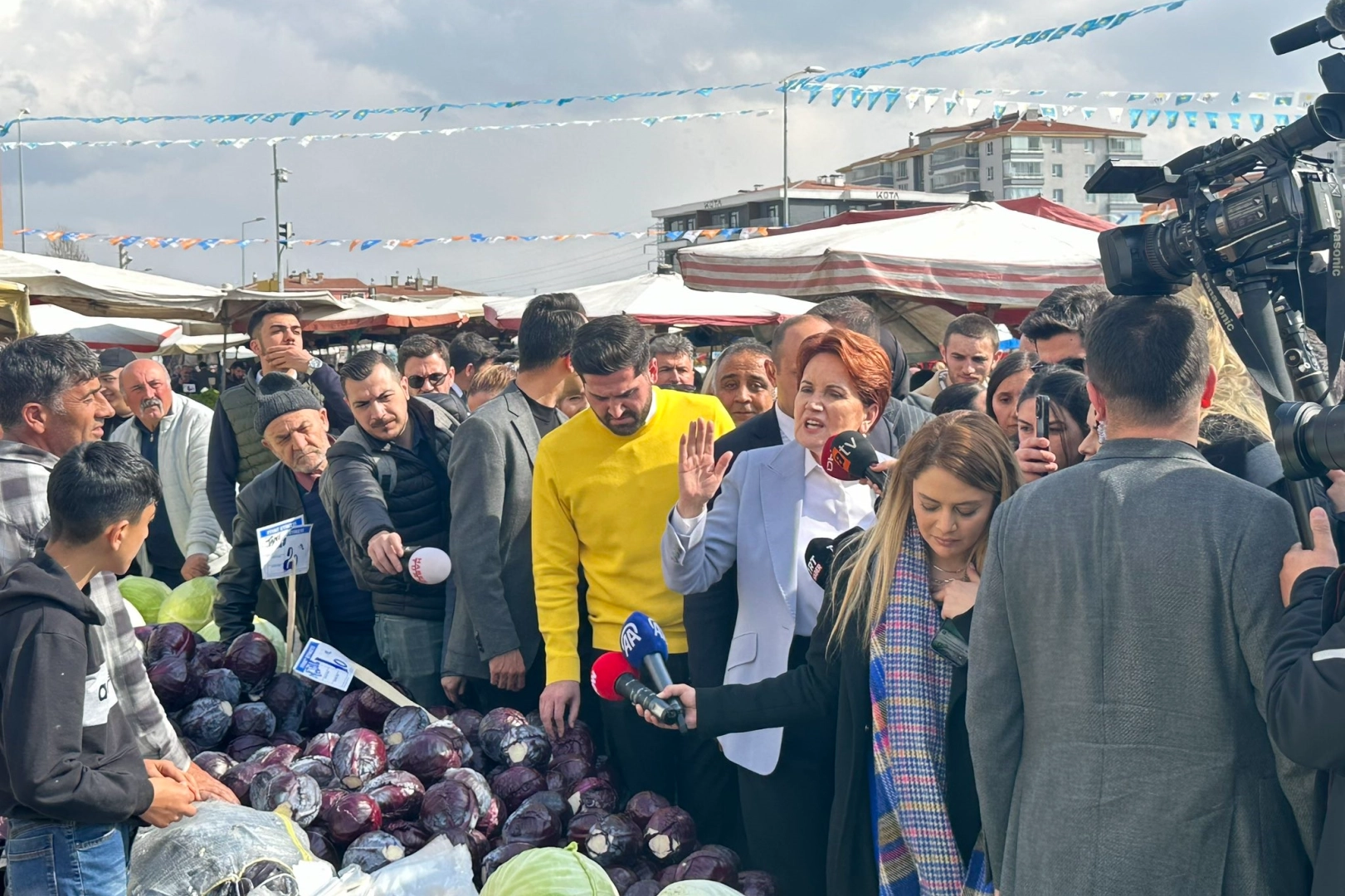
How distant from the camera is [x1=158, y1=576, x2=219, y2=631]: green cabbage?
4234 millimetres

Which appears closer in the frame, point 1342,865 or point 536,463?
point 1342,865

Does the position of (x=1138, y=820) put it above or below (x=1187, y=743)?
below

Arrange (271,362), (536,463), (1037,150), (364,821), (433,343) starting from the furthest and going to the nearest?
(1037,150)
(433,343)
(271,362)
(536,463)
(364,821)

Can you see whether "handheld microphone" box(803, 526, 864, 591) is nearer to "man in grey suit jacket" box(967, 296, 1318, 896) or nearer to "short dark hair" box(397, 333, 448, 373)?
"man in grey suit jacket" box(967, 296, 1318, 896)

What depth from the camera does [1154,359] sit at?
73.6 inches

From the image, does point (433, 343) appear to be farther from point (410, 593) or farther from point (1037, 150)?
point (1037, 150)

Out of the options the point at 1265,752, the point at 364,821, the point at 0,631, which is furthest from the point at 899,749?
the point at 0,631

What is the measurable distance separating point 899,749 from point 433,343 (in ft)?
12.5

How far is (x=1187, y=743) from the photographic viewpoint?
1775 millimetres

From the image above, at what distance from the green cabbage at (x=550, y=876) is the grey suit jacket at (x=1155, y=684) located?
2.86 feet

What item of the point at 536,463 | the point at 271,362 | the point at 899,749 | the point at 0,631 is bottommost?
the point at 899,749

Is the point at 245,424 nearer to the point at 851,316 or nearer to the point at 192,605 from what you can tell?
the point at 192,605

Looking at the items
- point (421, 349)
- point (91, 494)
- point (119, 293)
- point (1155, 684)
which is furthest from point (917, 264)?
point (119, 293)

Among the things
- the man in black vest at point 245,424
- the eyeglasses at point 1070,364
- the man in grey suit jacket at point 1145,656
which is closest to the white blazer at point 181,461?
the man in black vest at point 245,424
